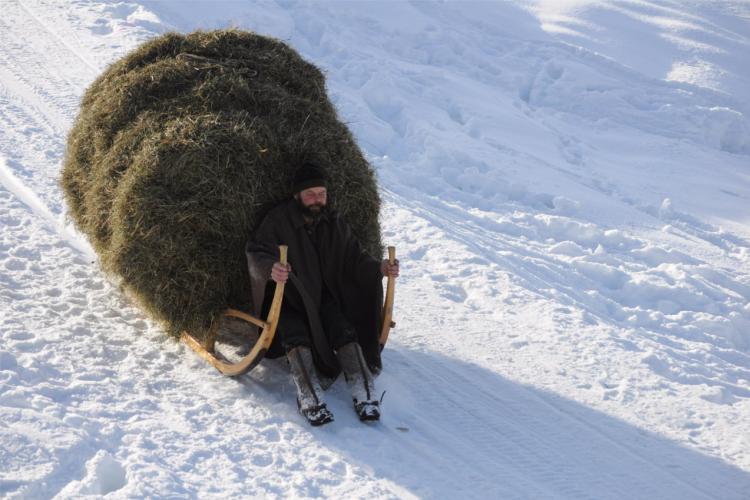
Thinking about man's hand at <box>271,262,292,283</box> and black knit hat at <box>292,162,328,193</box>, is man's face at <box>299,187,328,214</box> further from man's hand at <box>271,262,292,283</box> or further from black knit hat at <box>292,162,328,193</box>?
man's hand at <box>271,262,292,283</box>

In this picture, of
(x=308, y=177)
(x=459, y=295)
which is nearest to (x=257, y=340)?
(x=308, y=177)

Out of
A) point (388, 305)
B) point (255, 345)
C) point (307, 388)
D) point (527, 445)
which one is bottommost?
point (527, 445)

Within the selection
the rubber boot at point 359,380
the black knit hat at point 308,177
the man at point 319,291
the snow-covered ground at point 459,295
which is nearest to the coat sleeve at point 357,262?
the man at point 319,291

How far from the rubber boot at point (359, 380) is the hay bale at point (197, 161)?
0.74 metres

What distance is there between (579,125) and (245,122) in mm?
8116

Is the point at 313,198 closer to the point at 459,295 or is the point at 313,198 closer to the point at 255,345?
the point at 255,345

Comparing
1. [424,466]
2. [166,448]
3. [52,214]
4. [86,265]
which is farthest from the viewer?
[52,214]

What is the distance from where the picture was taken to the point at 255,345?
477 cm

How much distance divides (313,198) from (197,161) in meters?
0.73

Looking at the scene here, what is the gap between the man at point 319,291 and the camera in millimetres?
4730

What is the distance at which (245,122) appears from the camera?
5270 millimetres

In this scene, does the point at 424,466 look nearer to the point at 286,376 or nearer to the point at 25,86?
the point at 286,376

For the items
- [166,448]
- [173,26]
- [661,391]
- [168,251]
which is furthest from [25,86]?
[661,391]

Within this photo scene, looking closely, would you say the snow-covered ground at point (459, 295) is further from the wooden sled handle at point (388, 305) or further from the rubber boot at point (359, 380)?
the wooden sled handle at point (388, 305)
